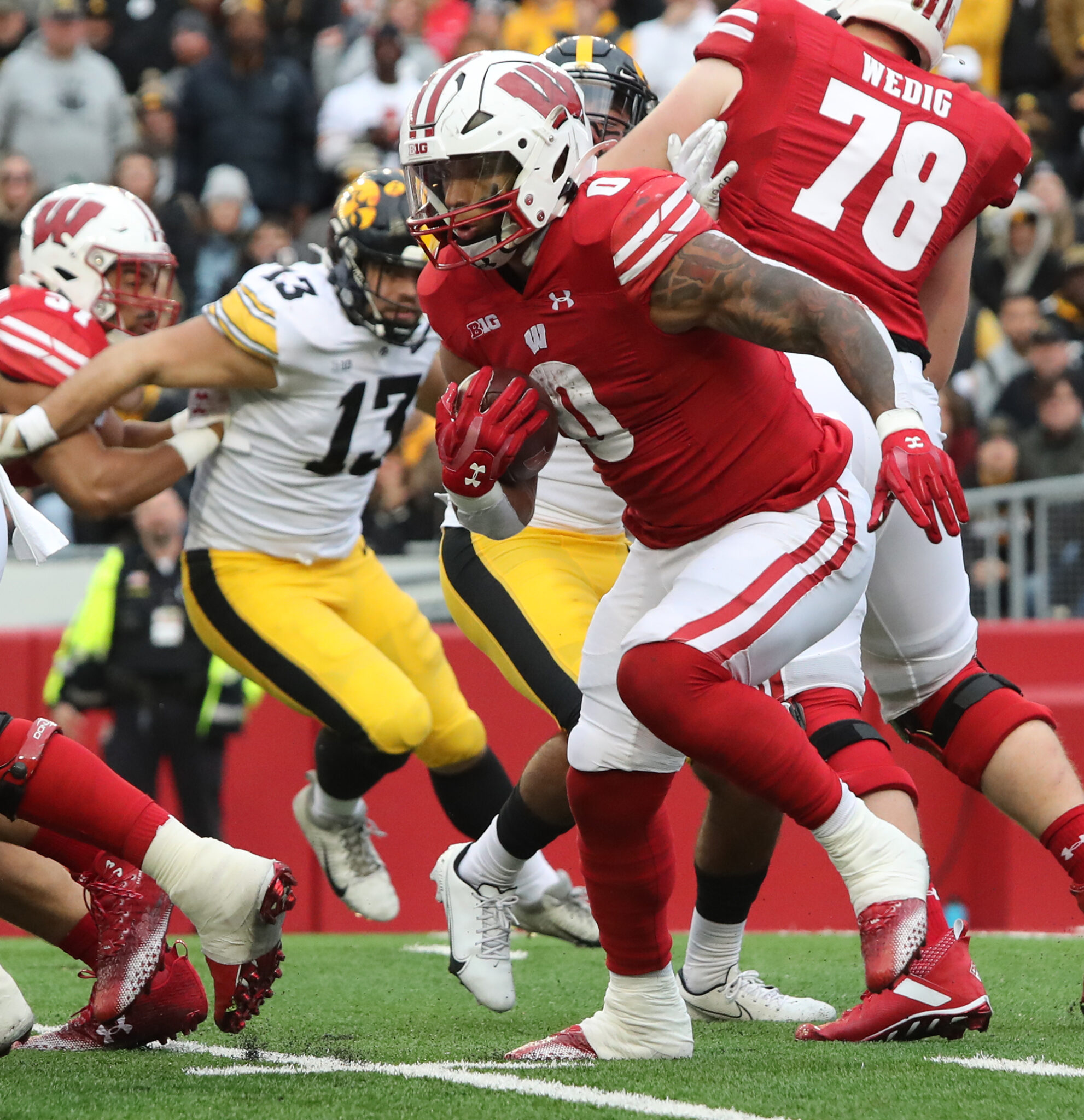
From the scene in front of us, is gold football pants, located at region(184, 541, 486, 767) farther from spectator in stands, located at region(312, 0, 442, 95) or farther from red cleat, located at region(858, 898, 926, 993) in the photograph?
spectator in stands, located at region(312, 0, 442, 95)

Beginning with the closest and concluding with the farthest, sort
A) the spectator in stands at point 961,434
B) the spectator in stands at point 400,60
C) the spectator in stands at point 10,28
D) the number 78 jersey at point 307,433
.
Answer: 1. the number 78 jersey at point 307,433
2. the spectator in stands at point 961,434
3. the spectator in stands at point 400,60
4. the spectator in stands at point 10,28

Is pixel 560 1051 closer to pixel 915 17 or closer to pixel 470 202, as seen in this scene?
pixel 470 202

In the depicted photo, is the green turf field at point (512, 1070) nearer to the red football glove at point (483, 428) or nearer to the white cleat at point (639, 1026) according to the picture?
the white cleat at point (639, 1026)

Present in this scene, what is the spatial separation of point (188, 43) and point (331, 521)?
5975mm

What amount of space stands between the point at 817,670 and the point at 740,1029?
2.40ft

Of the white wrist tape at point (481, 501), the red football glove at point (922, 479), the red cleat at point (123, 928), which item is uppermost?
the red football glove at point (922, 479)

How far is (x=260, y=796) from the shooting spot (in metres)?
6.68

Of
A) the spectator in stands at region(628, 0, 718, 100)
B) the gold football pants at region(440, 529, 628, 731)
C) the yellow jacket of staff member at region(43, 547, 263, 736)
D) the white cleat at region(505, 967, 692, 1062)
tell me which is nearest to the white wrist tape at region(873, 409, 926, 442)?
the white cleat at region(505, 967, 692, 1062)

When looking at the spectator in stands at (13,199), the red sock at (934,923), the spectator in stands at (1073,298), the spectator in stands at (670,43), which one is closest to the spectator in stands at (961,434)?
the spectator in stands at (1073,298)

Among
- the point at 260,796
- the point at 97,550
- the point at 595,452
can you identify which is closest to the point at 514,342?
the point at 595,452

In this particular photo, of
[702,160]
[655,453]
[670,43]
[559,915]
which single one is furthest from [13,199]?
[655,453]

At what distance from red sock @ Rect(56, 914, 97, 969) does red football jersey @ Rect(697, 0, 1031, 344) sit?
5.93ft

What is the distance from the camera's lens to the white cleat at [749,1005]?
12.1 feet

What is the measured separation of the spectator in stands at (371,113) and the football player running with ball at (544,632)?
16.5 ft
